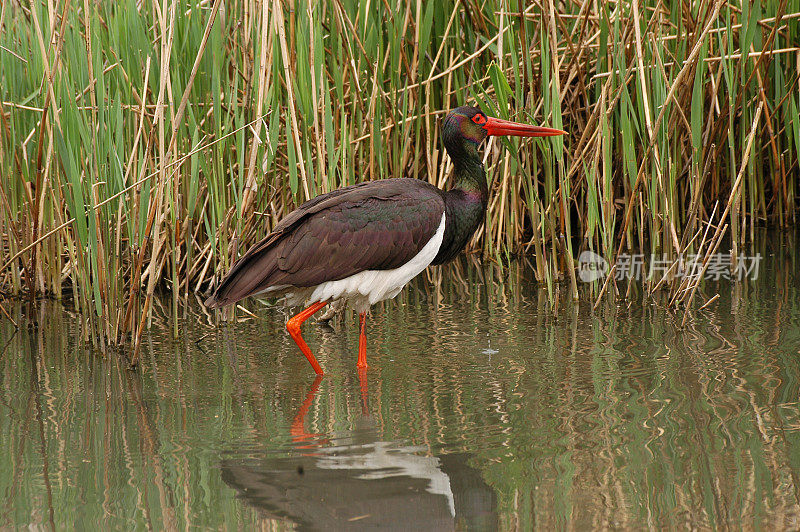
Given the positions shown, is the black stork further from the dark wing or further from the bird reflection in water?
the bird reflection in water

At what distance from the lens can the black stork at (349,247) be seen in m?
4.21

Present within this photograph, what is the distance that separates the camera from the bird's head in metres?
4.58

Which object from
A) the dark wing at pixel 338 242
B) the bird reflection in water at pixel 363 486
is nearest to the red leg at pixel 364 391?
the bird reflection in water at pixel 363 486

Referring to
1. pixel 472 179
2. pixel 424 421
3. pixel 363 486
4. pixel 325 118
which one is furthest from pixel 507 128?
pixel 363 486

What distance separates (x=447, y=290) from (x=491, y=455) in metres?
2.66

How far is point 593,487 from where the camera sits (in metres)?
2.78

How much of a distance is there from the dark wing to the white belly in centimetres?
5

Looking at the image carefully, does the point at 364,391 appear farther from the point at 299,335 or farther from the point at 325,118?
the point at 325,118

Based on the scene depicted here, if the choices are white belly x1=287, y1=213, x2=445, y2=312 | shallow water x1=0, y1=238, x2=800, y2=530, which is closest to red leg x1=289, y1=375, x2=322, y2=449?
shallow water x1=0, y1=238, x2=800, y2=530

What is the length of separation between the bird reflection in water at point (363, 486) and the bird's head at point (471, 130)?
1.70 metres

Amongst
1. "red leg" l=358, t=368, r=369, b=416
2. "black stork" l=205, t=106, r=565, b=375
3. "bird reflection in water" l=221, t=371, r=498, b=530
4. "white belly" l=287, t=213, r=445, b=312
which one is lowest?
"red leg" l=358, t=368, r=369, b=416

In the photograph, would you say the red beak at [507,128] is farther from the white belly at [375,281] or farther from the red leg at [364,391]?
the red leg at [364,391]

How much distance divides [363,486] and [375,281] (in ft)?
5.14

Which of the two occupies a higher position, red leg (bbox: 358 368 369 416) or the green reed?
the green reed
